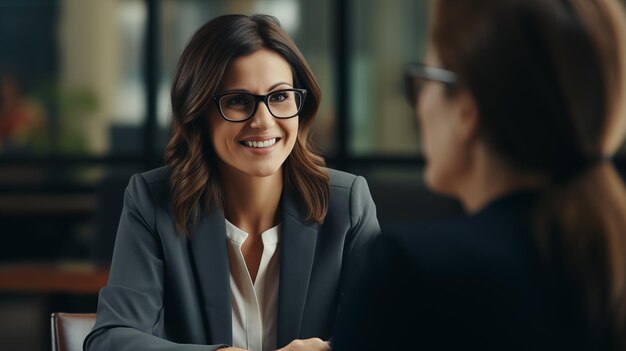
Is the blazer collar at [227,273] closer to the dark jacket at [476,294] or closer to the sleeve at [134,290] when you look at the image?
the sleeve at [134,290]

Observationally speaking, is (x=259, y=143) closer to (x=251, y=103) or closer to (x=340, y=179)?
(x=251, y=103)

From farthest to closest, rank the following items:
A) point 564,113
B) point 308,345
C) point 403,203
→ point 403,203 < point 308,345 < point 564,113

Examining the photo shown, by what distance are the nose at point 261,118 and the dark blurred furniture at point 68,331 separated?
1.49 feet

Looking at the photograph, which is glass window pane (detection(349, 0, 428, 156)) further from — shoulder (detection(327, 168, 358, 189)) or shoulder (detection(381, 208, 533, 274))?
shoulder (detection(381, 208, 533, 274))

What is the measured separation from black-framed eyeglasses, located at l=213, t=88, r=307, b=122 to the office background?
4650mm

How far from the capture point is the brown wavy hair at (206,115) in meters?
1.52

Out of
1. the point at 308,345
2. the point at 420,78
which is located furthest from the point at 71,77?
the point at 420,78

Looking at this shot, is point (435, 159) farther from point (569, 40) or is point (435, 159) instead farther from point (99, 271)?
point (99, 271)

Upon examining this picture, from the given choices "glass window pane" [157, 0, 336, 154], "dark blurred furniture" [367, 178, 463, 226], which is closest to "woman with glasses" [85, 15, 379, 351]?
"dark blurred furniture" [367, 178, 463, 226]

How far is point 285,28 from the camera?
6375 mm

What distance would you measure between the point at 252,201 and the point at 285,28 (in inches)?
191

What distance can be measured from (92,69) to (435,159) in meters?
6.07

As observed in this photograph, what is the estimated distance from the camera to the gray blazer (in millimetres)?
1538

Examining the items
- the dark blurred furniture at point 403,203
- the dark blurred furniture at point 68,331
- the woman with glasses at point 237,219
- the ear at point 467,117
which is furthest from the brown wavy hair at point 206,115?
the dark blurred furniture at point 403,203
